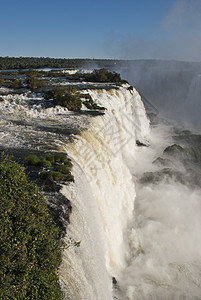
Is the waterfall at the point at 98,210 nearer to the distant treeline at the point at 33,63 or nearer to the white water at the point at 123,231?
the white water at the point at 123,231

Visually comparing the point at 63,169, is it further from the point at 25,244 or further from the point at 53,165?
the point at 25,244

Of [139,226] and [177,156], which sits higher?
[177,156]

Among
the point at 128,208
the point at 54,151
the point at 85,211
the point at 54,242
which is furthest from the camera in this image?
the point at 128,208

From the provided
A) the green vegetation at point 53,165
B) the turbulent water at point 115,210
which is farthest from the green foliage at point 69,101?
the green vegetation at point 53,165

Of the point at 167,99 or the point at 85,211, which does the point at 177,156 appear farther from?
the point at 167,99

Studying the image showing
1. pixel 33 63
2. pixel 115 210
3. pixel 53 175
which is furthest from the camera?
pixel 33 63

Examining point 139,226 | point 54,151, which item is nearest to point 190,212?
point 139,226

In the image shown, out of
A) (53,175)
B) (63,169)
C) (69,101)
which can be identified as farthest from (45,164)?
(69,101)
